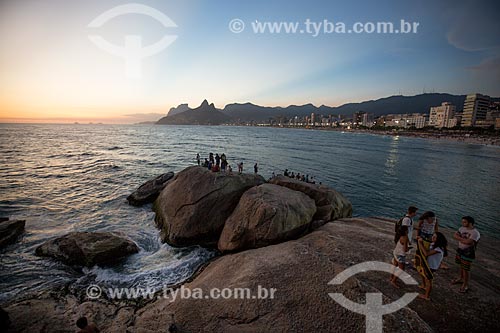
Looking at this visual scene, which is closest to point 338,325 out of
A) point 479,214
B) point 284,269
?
point 284,269

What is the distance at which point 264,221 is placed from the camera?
11.4 metres

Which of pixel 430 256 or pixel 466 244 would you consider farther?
pixel 466 244

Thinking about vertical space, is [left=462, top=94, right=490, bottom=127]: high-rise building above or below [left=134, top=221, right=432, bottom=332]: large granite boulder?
above

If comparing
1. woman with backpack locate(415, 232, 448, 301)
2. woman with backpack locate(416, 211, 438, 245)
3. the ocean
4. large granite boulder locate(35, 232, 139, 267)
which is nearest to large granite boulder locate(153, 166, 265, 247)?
the ocean

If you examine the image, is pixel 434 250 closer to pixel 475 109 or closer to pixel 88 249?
pixel 88 249

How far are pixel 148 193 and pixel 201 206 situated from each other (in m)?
9.59

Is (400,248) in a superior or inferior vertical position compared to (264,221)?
superior

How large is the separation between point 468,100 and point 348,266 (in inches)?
9961

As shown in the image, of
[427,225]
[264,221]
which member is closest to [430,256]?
[427,225]

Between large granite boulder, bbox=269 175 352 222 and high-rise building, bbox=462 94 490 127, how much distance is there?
231 meters

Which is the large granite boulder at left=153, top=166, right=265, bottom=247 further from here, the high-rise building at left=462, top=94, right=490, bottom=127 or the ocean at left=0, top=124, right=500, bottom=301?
the high-rise building at left=462, top=94, right=490, bottom=127

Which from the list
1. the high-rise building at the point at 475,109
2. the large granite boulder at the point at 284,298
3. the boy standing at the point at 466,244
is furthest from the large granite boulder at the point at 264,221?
the high-rise building at the point at 475,109

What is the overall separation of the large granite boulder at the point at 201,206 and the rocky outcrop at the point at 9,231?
26.2 ft

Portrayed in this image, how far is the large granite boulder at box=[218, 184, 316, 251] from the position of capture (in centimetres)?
1131
